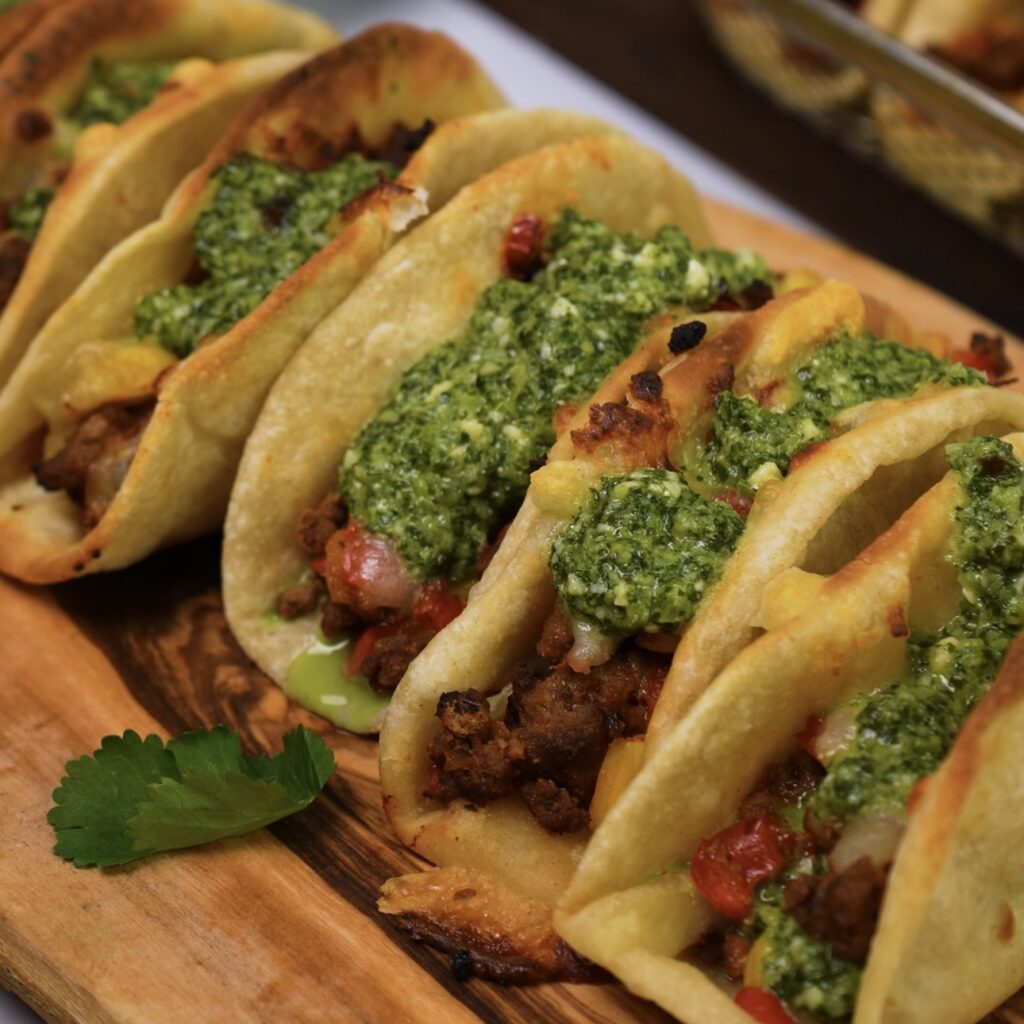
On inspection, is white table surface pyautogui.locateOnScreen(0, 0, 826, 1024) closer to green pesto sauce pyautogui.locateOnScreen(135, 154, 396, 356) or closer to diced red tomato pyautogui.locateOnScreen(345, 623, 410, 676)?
green pesto sauce pyautogui.locateOnScreen(135, 154, 396, 356)

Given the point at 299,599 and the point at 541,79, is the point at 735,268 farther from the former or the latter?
the point at 541,79

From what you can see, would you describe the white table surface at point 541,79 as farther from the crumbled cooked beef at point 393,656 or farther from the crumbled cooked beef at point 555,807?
the crumbled cooked beef at point 555,807

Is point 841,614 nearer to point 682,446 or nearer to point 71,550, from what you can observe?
point 682,446

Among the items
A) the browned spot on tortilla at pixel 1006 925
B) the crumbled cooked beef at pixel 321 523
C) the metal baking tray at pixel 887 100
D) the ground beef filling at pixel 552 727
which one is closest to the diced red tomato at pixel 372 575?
the crumbled cooked beef at pixel 321 523

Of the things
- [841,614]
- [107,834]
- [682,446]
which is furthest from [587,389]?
[107,834]

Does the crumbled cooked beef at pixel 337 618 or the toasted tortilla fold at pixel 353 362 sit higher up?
the toasted tortilla fold at pixel 353 362
